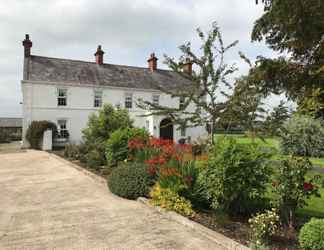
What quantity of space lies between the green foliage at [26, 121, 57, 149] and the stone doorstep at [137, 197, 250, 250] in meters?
19.7

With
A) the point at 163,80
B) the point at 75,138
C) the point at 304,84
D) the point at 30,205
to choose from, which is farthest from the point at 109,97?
the point at 30,205

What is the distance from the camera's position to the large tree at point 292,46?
10742mm

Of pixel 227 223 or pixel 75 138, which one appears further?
pixel 75 138

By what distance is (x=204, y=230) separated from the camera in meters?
4.80

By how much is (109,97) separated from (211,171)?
23.6m

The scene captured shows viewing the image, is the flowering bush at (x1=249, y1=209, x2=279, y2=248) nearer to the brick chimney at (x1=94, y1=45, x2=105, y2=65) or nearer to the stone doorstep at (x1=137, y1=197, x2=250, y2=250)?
the stone doorstep at (x1=137, y1=197, x2=250, y2=250)

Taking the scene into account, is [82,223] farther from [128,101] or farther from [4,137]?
[4,137]

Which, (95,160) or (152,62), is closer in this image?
(95,160)

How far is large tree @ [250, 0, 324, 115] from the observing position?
1074 cm

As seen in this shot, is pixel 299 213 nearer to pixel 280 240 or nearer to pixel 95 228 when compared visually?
pixel 280 240

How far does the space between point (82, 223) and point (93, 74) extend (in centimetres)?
2452

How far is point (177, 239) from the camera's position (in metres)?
4.51

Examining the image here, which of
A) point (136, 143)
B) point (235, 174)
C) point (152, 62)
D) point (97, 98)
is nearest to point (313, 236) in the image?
point (235, 174)

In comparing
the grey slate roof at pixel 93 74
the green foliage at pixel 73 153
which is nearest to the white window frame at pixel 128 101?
the grey slate roof at pixel 93 74
